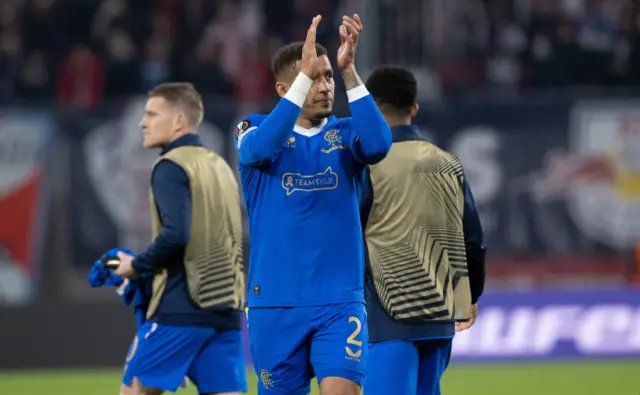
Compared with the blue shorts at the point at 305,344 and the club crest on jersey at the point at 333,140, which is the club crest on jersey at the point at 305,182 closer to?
the club crest on jersey at the point at 333,140

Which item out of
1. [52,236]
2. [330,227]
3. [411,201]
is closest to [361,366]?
[330,227]

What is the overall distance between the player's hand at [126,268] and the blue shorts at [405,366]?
1500 mm

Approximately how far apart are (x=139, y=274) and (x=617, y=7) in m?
12.8

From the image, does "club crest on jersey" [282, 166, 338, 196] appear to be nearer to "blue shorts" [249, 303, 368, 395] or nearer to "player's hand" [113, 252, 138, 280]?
"blue shorts" [249, 303, 368, 395]

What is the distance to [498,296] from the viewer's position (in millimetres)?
13508

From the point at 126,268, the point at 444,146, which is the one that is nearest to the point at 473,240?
the point at 126,268

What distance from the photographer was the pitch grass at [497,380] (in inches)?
443

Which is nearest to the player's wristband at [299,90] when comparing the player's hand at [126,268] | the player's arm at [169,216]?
the player's arm at [169,216]

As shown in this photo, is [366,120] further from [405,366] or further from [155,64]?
[155,64]

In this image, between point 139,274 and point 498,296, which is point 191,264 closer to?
point 139,274

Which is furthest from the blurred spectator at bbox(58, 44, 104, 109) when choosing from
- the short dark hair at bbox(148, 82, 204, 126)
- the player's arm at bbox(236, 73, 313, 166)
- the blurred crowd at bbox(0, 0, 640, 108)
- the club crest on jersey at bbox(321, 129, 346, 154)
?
the player's arm at bbox(236, 73, 313, 166)

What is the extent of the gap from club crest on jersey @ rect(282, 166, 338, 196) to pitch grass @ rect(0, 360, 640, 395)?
592 centimetres

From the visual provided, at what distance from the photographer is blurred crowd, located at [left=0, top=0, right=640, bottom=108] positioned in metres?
16.7

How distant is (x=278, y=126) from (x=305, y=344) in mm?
1011
